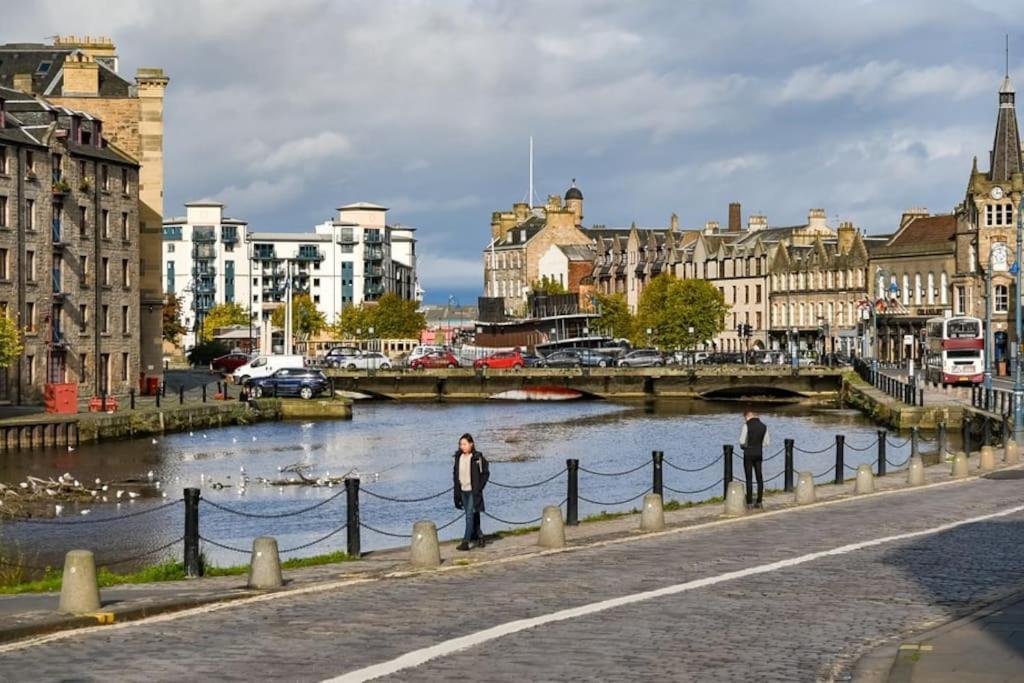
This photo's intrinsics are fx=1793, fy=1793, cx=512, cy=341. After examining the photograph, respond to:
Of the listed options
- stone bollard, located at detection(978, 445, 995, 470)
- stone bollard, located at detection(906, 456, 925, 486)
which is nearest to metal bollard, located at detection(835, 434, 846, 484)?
stone bollard, located at detection(906, 456, 925, 486)

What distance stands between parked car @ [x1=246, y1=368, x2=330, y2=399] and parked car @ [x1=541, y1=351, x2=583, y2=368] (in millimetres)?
35224

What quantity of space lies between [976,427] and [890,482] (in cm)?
3133

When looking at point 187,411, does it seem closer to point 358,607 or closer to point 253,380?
point 253,380

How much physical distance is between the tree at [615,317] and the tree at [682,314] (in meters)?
10.8

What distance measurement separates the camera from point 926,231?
150 m

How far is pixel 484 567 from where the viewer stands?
25766 mm

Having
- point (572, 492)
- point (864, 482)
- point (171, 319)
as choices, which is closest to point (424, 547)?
point (572, 492)

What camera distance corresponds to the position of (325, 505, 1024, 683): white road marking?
16.9 meters

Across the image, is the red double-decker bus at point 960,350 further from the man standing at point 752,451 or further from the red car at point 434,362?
the man standing at point 752,451

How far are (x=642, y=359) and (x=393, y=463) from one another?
74.8m

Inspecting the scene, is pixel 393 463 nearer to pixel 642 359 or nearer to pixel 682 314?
pixel 642 359

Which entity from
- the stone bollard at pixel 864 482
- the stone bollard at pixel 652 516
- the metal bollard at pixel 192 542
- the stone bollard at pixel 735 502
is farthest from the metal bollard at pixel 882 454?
the metal bollard at pixel 192 542

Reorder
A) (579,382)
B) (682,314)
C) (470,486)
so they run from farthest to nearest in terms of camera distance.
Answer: (682,314) → (579,382) → (470,486)

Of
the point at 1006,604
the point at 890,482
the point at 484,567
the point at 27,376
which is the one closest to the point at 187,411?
the point at 27,376
